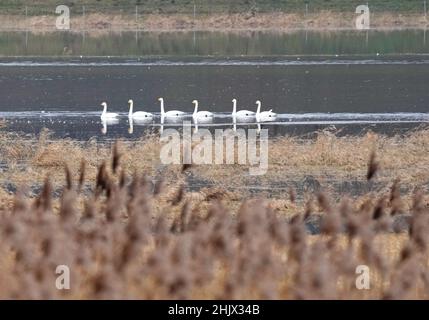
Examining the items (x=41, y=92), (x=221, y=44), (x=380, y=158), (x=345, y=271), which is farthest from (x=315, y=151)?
(x=221, y=44)

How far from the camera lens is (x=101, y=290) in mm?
7590

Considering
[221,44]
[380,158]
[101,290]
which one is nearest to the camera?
[101,290]

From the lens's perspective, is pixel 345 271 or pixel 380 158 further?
pixel 380 158

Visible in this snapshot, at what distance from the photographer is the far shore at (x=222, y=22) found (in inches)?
2633

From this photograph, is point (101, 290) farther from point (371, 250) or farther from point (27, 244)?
point (371, 250)

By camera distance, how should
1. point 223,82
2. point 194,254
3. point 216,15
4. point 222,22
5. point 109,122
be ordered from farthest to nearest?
1. point 216,15
2. point 222,22
3. point 223,82
4. point 109,122
5. point 194,254

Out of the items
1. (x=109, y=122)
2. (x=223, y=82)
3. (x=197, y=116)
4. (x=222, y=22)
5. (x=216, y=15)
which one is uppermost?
(x=216, y=15)

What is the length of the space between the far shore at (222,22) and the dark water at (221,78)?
129 cm

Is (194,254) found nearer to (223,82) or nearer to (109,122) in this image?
(109,122)

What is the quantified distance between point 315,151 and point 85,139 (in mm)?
7238

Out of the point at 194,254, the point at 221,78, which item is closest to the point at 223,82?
the point at 221,78

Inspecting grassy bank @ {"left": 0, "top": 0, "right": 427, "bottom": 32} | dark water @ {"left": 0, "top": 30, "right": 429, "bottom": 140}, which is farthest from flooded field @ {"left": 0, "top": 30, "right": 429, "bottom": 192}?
grassy bank @ {"left": 0, "top": 0, "right": 427, "bottom": 32}

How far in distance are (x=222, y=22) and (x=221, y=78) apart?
22.1 metres

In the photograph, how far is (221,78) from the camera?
4653cm
